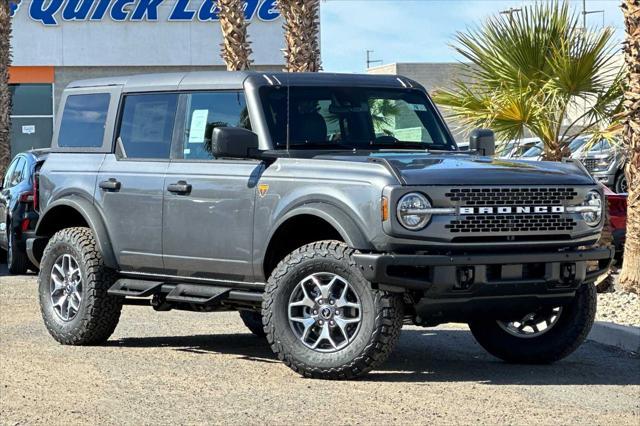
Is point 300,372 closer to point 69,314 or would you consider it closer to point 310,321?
point 310,321

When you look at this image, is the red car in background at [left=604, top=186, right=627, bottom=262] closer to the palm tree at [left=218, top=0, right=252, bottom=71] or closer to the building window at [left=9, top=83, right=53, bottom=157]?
the palm tree at [left=218, top=0, right=252, bottom=71]

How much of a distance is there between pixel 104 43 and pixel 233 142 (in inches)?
1369

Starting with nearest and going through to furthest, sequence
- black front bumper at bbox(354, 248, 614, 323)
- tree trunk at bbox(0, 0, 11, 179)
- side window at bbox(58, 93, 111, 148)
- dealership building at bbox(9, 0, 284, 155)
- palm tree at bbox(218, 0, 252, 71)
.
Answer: black front bumper at bbox(354, 248, 614, 323) < side window at bbox(58, 93, 111, 148) < palm tree at bbox(218, 0, 252, 71) < tree trunk at bbox(0, 0, 11, 179) < dealership building at bbox(9, 0, 284, 155)

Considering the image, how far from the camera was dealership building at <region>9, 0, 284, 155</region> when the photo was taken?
4262 centimetres

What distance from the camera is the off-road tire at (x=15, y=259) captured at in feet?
57.6

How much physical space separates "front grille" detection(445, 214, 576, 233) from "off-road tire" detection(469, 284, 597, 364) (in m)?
0.66

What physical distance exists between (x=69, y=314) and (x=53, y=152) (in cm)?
148

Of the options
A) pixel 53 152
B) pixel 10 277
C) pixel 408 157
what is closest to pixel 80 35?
pixel 10 277

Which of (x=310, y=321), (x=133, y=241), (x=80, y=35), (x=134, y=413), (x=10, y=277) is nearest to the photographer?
(x=134, y=413)

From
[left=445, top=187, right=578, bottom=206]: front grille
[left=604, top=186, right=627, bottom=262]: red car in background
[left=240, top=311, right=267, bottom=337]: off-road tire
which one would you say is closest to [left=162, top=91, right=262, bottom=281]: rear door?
[left=240, top=311, right=267, bottom=337]: off-road tire

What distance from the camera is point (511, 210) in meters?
8.70

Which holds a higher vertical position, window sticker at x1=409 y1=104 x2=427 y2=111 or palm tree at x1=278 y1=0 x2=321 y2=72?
palm tree at x1=278 y1=0 x2=321 y2=72

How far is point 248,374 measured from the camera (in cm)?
911

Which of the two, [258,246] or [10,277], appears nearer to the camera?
[258,246]
